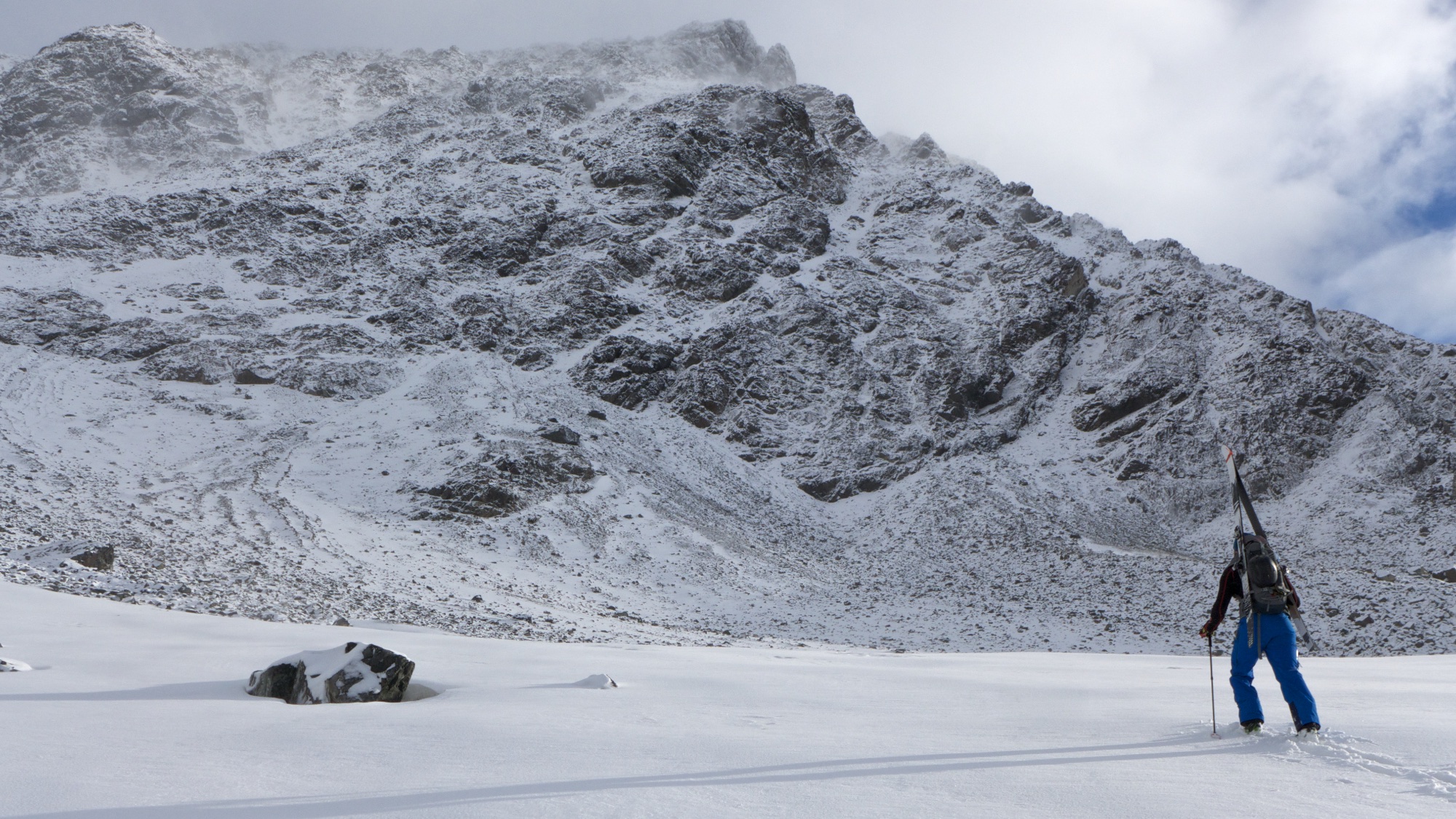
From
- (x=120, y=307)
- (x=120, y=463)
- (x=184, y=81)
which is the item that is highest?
(x=184, y=81)

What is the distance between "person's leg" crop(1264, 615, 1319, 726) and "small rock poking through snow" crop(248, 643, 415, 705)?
22.6 ft

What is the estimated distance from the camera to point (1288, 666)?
550 cm

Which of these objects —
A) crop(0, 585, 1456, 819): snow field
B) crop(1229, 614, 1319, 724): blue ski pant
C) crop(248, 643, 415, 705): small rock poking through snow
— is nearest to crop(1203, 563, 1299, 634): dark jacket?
crop(1229, 614, 1319, 724): blue ski pant

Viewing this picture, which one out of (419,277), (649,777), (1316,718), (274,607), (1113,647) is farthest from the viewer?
(419,277)

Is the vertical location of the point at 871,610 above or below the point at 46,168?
below

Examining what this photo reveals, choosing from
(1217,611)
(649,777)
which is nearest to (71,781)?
(649,777)

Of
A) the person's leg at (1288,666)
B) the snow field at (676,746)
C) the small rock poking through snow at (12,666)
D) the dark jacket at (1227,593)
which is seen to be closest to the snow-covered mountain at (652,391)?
the small rock poking through snow at (12,666)

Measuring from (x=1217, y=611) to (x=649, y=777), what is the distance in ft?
16.6

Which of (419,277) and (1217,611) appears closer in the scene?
(1217,611)

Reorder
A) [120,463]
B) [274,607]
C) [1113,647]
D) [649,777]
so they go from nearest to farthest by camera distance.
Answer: [649,777], [274,607], [1113,647], [120,463]

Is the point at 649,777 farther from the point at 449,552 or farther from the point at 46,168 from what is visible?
the point at 46,168

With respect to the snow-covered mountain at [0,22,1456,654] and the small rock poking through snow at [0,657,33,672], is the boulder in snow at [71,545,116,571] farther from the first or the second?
the small rock poking through snow at [0,657,33,672]

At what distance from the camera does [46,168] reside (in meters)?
73.1

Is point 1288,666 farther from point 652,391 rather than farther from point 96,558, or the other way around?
point 652,391
